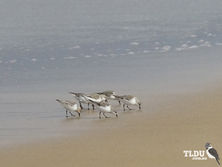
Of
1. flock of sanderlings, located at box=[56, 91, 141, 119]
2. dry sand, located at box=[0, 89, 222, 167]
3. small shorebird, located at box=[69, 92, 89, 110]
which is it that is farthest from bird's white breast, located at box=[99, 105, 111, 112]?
small shorebird, located at box=[69, 92, 89, 110]

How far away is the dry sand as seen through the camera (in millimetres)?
8625

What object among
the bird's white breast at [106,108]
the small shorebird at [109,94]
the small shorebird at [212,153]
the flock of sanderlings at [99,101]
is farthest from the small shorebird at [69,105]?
the small shorebird at [212,153]

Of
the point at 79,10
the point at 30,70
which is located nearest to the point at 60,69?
the point at 30,70

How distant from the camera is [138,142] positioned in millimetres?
9352

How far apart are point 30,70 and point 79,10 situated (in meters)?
9.45

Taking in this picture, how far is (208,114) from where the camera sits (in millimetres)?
10523

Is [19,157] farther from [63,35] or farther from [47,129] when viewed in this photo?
[63,35]
